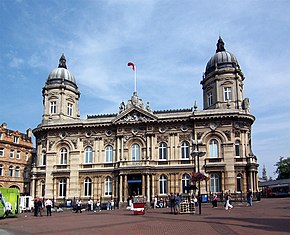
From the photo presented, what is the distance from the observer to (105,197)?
49656mm

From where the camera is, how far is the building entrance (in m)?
48.2

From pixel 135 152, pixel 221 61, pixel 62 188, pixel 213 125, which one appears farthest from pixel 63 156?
pixel 221 61

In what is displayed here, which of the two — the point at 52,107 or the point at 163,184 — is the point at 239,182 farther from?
the point at 52,107

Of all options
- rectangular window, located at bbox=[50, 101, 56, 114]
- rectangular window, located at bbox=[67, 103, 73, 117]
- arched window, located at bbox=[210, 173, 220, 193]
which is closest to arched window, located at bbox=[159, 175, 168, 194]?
→ arched window, located at bbox=[210, 173, 220, 193]

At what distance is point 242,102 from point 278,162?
56042 millimetres

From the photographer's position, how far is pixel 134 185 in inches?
1924

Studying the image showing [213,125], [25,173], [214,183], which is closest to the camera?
[214,183]

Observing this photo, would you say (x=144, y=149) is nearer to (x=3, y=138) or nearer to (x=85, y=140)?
(x=85, y=140)

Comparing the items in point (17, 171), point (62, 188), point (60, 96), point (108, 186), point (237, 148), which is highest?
point (60, 96)

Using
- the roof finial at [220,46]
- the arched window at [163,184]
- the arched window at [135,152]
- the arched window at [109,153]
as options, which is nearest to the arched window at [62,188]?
the arched window at [109,153]

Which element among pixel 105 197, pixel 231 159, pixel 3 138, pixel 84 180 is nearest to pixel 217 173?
pixel 231 159

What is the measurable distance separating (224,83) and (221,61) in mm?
3864

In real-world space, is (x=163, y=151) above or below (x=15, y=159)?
above

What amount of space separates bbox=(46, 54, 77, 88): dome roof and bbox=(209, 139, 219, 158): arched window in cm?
2675
